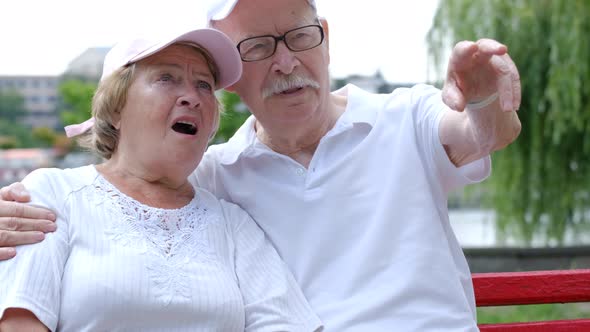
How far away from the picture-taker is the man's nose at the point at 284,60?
244cm

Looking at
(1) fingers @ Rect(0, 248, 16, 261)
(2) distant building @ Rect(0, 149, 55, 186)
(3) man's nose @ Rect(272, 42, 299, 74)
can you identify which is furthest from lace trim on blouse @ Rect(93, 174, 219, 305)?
(2) distant building @ Rect(0, 149, 55, 186)

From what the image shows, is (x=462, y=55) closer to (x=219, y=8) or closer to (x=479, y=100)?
(x=479, y=100)

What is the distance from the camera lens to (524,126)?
336 inches

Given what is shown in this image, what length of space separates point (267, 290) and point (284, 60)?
697mm

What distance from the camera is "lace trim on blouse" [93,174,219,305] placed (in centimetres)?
214

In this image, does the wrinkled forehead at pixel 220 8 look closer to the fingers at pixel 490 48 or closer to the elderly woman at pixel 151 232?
the elderly woman at pixel 151 232

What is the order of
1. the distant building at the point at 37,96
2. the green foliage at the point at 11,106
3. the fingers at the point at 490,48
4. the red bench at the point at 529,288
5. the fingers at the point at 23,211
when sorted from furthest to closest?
the distant building at the point at 37,96, the green foliage at the point at 11,106, the red bench at the point at 529,288, the fingers at the point at 23,211, the fingers at the point at 490,48

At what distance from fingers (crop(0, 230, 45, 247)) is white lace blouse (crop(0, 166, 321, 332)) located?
0.02 metres

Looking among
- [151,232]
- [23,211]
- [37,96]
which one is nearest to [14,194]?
[23,211]

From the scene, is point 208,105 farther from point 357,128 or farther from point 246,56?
point 357,128

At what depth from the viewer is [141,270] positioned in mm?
2121

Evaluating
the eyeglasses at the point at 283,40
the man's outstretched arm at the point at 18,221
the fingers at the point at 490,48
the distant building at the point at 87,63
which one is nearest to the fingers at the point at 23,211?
the man's outstretched arm at the point at 18,221

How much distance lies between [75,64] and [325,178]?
52.2 metres

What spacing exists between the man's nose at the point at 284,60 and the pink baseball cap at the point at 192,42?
4.5 inches
